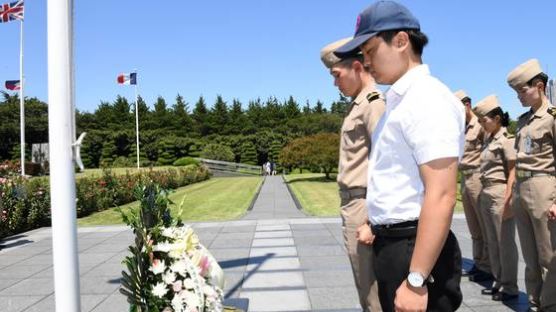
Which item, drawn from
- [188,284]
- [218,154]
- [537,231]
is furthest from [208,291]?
[218,154]

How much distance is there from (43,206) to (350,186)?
10.5 meters

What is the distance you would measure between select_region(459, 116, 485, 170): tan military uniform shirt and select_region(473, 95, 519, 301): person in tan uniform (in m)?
0.32

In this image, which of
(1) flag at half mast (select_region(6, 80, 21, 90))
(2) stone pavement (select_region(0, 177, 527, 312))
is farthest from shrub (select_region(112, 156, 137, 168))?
(2) stone pavement (select_region(0, 177, 527, 312))

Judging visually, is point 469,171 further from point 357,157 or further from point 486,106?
point 357,157

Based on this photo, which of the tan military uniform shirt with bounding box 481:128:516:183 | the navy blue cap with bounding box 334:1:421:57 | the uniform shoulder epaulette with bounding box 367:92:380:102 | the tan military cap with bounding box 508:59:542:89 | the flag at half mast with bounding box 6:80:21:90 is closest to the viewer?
the navy blue cap with bounding box 334:1:421:57

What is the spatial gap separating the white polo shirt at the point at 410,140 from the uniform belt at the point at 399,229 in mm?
19

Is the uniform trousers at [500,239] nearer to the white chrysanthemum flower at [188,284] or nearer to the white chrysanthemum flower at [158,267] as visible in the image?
the white chrysanthemum flower at [188,284]

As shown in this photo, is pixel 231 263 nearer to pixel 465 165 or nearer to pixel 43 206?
pixel 465 165

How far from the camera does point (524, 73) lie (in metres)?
3.98

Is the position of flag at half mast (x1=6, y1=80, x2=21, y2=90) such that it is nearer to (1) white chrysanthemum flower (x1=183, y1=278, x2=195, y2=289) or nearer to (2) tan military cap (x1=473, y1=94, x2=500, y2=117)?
(2) tan military cap (x1=473, y1=94, x2=500, y2=117)

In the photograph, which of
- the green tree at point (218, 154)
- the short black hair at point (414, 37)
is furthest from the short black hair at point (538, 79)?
the green tree at point (218, 154)

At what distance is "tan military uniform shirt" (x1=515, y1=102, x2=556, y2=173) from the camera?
391 cm

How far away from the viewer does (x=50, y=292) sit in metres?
5.50

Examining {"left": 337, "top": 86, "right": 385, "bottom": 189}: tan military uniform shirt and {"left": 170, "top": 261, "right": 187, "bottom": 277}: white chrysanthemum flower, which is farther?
{"left": 337, "top": 86, "right": 385, "bottom": 189}: tan military uniform shirt
